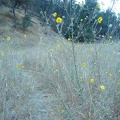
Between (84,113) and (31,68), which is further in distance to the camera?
(31,68)

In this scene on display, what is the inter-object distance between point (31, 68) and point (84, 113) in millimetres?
2040

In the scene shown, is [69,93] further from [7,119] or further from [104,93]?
[7,119]

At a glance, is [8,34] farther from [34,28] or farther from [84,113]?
[84,113]

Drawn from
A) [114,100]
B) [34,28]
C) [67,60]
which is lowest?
[114,100]

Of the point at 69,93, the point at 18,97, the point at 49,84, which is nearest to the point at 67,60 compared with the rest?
the point at 49,84

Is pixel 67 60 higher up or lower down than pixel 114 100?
higher up

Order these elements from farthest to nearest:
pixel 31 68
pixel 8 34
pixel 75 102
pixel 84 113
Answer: pixel 8 34 → pixel 31 68 → pixel 75 102 → pixel 84 113

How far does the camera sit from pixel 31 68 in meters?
3.41

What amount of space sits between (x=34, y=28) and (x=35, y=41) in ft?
12.6

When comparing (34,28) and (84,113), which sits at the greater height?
(34,28)

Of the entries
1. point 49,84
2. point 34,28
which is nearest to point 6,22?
point 34,28

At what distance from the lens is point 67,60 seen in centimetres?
230

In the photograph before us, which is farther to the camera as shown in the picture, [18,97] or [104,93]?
[18,97]

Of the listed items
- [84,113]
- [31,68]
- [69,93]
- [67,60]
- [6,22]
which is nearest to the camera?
[84,113]
